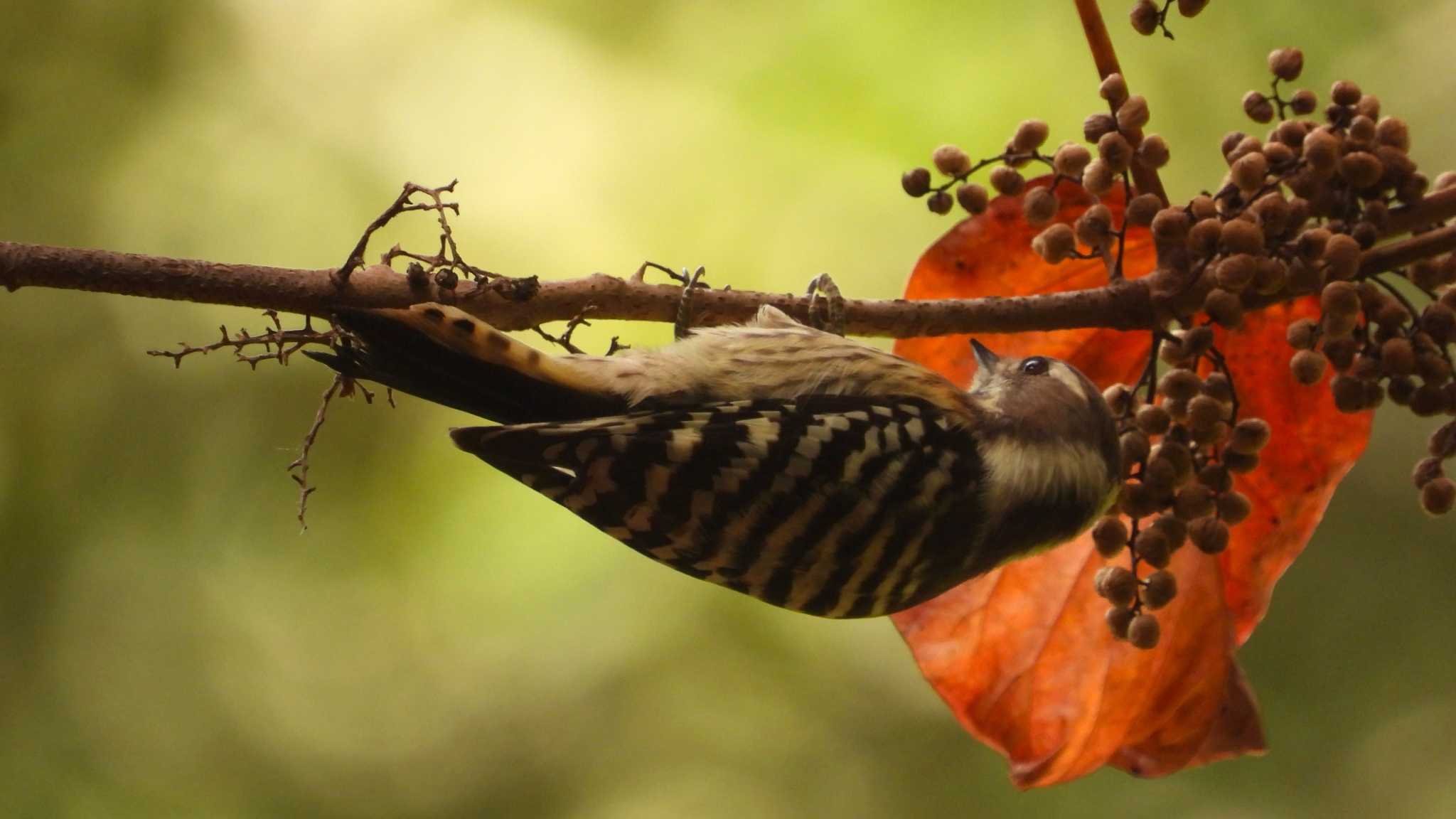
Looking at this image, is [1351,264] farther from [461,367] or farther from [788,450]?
[461,367]

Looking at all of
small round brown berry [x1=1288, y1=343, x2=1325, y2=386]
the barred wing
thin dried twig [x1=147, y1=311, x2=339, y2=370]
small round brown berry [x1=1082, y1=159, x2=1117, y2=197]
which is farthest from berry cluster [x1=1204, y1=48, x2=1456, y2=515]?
thin dried twig [x1=147, y1=311, x2=339, y2=370]

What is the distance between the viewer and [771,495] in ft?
3.72

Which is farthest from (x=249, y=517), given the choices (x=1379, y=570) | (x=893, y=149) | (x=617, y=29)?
(x=1379, y=570)

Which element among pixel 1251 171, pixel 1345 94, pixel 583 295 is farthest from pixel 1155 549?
pixel 583 295

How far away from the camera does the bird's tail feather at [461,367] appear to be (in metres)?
0.94

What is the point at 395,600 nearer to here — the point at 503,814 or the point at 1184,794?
the point at 503,814

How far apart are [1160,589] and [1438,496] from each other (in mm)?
239

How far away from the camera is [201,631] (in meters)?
2.34

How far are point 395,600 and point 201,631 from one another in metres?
0.39

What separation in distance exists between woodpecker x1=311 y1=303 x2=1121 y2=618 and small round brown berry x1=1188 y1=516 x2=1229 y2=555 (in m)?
0.13

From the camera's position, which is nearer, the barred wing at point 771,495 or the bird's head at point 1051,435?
the barred wing at point 771,495

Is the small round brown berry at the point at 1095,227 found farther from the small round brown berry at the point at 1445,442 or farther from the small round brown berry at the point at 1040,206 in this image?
the small round brown berry at the point at 1445,442

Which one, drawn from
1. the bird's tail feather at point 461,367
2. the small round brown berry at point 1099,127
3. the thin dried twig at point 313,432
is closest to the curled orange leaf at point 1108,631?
the small round brown berry at point 1099,127

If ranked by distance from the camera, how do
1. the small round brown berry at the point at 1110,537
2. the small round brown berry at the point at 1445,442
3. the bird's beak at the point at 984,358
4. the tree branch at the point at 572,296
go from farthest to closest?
the bird's beak at the point at 984,358 < the small round brown berry at the point at 1110,537 < the small round brown berry at the point at 1445,442 < the tree branch at the point at 572,296
